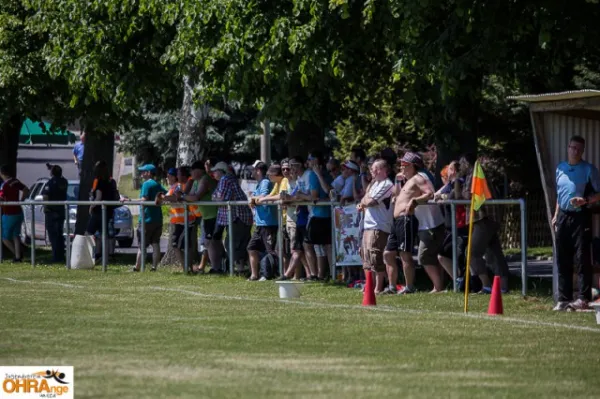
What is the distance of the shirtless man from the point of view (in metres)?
18.1

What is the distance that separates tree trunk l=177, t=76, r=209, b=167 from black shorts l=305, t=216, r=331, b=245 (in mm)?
8519

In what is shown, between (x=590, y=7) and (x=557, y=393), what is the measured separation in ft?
33.1

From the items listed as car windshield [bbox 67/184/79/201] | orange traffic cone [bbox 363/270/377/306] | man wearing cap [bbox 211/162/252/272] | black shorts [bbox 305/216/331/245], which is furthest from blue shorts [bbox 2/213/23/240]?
orange traffic cone [bbox 363/270/377/306]

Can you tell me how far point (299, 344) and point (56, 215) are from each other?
15.7m

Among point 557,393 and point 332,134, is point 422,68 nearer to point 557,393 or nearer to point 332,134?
point 557,393

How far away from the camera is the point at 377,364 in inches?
413

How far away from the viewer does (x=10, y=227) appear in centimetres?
2741

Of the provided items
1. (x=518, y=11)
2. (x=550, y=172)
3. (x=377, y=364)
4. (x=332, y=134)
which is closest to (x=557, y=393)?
(x=377, y=364)

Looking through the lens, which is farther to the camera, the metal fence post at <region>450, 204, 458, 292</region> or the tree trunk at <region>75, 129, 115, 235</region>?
the tree trunk at <region>75, 129, 115, 235</region>

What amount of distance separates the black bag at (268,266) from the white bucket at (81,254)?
460cm

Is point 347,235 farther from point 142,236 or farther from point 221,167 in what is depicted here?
point 142,236

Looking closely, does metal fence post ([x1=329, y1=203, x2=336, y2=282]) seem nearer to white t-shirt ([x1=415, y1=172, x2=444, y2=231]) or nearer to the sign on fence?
the sign on fence

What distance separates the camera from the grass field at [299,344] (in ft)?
30.7

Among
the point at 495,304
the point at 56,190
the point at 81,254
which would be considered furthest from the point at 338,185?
the point at 56,190
